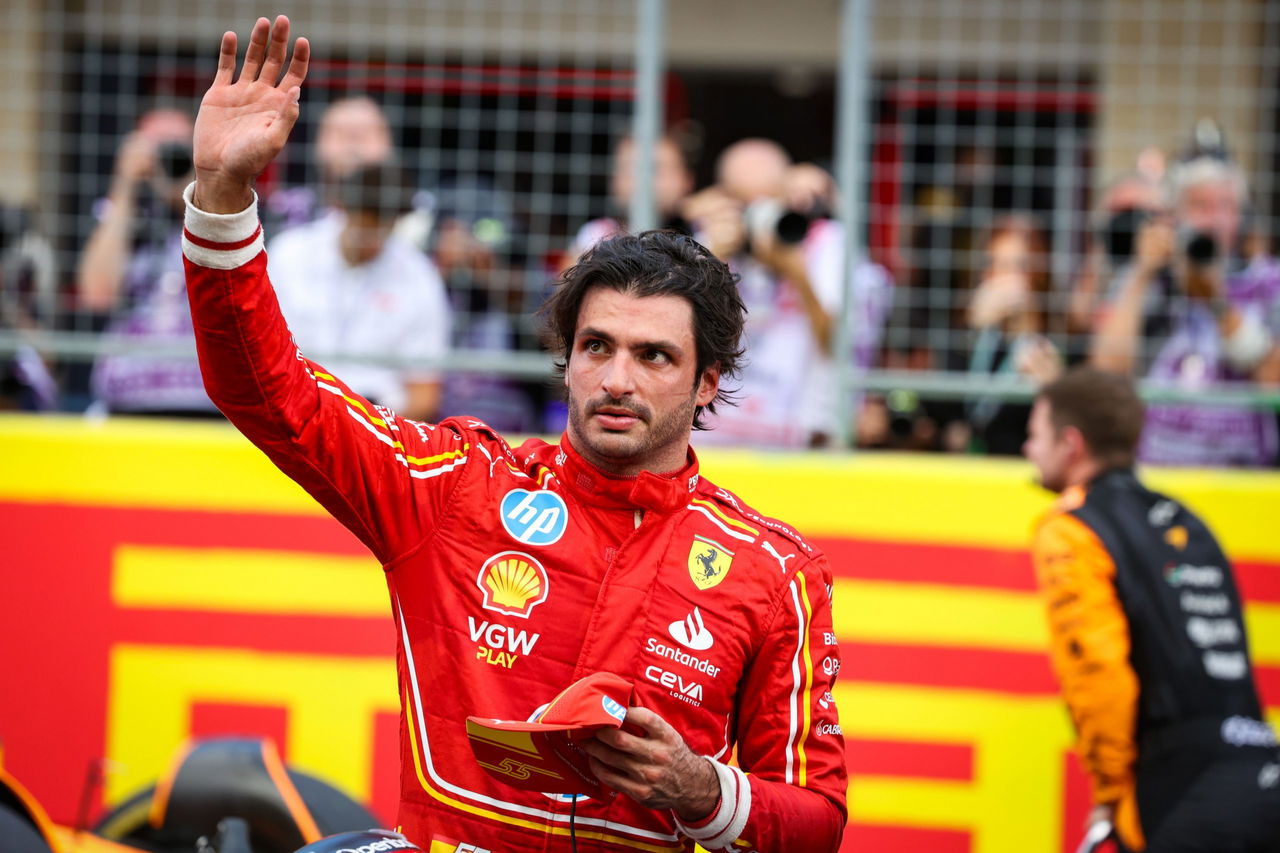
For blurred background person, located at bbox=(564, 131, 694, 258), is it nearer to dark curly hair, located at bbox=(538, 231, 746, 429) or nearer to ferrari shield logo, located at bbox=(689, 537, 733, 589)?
dark curly hair, located at bbox=(538, 231, 746, 429)

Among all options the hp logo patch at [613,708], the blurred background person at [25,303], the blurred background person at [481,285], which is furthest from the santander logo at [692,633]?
the blurred background person at [25,303]

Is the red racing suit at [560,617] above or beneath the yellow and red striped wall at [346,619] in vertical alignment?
above

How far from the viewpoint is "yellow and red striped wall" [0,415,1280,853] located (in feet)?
16.9

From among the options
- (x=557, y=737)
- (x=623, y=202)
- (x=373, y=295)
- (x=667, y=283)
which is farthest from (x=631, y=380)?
(x=373, y=295)

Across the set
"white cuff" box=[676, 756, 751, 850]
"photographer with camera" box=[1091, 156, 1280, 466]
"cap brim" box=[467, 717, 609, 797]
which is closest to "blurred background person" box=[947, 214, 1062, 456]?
"photographer with camera" box=[1091, 156, 1280, 466]

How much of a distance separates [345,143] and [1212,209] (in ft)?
9.85

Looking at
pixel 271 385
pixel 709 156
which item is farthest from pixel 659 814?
pixel 709 156

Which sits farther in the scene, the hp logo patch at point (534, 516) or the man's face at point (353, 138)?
the man's face at point (353, 138)

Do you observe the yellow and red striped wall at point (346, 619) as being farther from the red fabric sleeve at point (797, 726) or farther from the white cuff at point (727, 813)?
the white cuff at point (727, 813)

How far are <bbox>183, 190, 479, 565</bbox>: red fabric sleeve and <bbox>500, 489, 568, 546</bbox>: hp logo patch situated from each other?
0.38 feet

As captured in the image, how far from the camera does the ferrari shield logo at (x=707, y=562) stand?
8.89 feet

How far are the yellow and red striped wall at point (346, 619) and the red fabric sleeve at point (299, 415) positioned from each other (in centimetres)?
253

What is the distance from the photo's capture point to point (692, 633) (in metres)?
2.65

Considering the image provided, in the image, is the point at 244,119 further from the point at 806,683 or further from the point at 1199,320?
the point at 1199,320
